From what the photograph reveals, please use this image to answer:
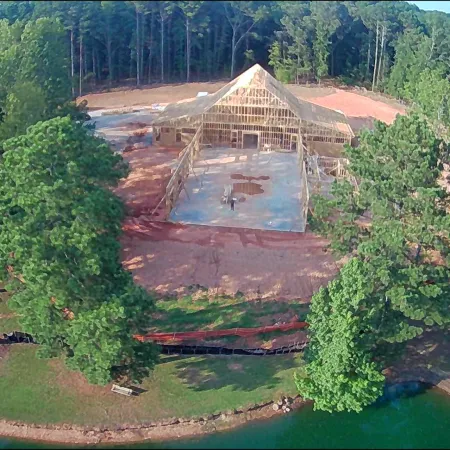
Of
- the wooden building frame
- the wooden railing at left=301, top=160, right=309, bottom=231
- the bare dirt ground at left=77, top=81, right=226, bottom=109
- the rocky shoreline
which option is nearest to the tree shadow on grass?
the rocky shoreline

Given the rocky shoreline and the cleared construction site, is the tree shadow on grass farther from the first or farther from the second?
the cleared construction site

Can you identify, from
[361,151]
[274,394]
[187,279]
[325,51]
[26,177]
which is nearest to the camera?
[26,177]

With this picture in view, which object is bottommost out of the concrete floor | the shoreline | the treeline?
the shoreline

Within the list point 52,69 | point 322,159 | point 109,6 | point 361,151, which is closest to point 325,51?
point 109,6

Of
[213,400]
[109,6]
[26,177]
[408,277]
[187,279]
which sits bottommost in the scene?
[213,400]

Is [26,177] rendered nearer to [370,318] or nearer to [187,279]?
[187,279]

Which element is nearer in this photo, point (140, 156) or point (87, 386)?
point (87, 386)

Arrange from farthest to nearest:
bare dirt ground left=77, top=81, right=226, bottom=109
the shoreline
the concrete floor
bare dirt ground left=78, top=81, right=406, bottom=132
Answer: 1. bare dirt ground left=77, top=81, right=226, bottom=109
2. bare dirt ground left=78, top=81, right=406, bottom=132
3. the concrete floor
4. the shoreline
